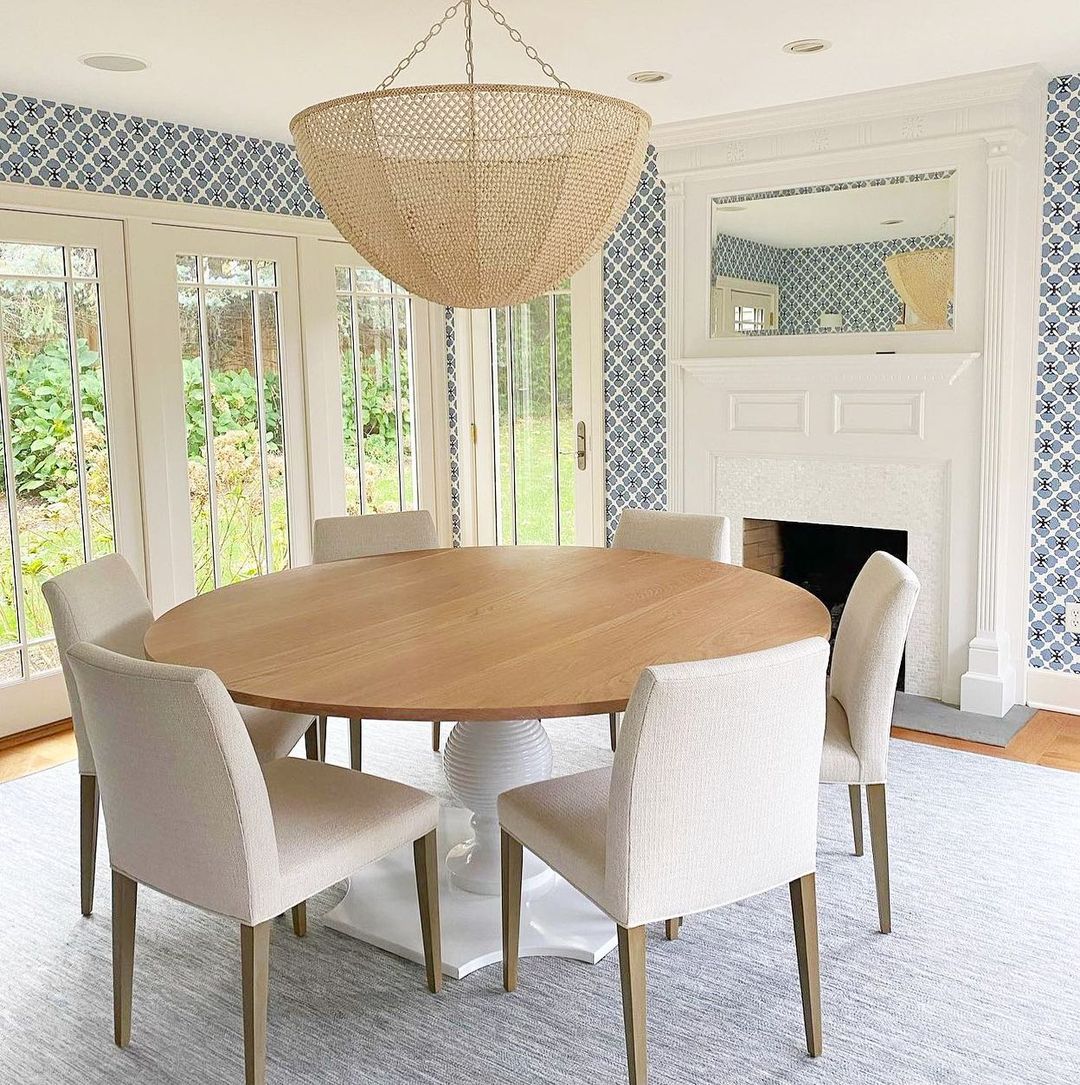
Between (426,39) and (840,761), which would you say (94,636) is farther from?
(840,761)

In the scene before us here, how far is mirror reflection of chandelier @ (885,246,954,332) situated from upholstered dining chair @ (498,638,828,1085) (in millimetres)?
2691

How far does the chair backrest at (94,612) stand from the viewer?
8.63ft

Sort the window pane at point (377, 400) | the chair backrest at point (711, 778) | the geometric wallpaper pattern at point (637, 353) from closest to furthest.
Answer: the chair backrest at point (711, 778), the geometric wallpaper pattern at point (637, 353), the window pane at point (377, 400)

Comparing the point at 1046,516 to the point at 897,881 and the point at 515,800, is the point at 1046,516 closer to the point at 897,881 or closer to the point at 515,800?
the point at 897,881

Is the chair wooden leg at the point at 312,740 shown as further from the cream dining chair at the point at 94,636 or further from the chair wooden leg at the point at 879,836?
the chair wooden leg at the point at 879,836

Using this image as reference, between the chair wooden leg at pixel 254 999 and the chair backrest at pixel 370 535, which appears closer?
the chair wooden leg at pixel 254 999

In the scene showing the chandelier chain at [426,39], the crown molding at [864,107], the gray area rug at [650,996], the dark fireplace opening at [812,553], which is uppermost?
the crown molding at [864,107]

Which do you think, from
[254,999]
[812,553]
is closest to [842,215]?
[812,553]

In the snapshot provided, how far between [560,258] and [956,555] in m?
2.51

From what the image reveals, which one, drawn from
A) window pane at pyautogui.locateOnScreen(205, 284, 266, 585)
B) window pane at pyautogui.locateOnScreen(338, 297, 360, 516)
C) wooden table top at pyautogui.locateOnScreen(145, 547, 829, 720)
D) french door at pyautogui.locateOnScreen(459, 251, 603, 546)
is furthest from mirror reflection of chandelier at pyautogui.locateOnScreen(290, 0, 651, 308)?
window pane at pyautogui.locateOnScreen(338, 297, 360, 516)

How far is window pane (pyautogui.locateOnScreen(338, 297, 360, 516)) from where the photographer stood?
5340mm

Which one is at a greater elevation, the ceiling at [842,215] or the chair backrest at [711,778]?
the ceiling at [842,215]

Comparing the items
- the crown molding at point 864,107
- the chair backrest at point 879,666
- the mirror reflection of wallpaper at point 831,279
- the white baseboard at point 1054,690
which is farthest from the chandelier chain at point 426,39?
the white baseboard at point 1054,690

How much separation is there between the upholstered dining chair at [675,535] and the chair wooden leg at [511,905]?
1149 mm
